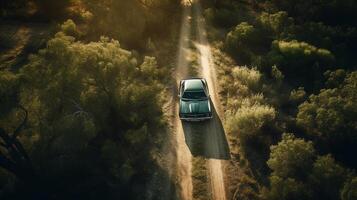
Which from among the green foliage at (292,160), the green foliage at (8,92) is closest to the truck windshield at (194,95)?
the green foliage at (292,160)

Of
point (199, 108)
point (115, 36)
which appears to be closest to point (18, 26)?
point (115, 36)

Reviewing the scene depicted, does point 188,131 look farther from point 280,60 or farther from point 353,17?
point 353,17

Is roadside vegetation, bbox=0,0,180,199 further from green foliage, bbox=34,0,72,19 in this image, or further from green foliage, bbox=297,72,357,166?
green foliage, bbox=34,0,72,19

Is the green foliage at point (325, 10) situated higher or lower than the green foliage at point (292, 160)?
higher

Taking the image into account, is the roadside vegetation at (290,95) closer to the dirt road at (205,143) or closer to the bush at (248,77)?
the bush at (248,77)

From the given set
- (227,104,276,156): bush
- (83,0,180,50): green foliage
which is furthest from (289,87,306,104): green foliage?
(83,0,180,50): green foliage

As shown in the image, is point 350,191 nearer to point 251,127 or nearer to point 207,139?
point 251,127
